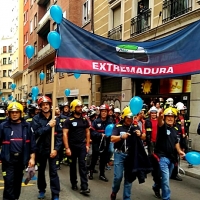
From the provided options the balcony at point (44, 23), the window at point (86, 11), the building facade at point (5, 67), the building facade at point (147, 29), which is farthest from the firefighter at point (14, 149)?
the building facade at point (5, 67)

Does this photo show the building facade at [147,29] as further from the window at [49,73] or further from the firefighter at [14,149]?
the window at [49,73]

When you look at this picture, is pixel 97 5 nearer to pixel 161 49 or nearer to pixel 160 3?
pixel 160 3

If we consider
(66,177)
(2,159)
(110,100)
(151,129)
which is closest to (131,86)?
(110,100)

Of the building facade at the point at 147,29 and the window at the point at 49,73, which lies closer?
the building facade at the point at 147,29

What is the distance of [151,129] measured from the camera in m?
7.48

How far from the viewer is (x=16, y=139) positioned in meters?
4.48

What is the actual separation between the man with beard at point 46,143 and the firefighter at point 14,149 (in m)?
0.60

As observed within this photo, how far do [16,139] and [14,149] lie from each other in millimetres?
151

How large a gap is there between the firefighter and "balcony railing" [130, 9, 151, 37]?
9825 millimetres

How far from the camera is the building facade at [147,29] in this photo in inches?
409

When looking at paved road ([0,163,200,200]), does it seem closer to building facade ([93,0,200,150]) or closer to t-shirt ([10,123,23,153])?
t-shirt ([10,123,23,153])

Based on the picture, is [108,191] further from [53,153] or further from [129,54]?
[129,54]

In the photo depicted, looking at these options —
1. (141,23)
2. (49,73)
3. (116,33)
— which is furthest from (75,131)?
(49,73)

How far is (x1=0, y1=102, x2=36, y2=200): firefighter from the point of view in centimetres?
445
